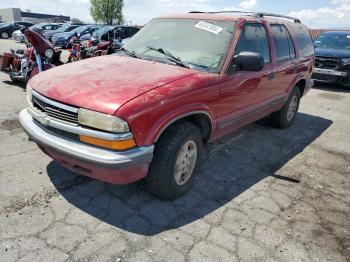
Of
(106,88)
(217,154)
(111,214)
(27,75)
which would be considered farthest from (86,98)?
(27,75)

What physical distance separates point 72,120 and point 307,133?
15.1 ft

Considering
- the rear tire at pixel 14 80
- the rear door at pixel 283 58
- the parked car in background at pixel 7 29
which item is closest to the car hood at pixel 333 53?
the rear door at pixel 283 58

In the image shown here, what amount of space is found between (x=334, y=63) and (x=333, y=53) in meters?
0.36

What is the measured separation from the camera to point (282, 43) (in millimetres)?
5383

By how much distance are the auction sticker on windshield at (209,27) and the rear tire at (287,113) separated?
246 cm

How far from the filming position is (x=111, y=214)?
131 inches

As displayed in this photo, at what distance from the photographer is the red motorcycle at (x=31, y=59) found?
24.4 feet

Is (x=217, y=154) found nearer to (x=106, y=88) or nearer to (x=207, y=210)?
(x=207, y=210)

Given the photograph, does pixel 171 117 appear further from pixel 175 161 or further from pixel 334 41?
pixel 334 41

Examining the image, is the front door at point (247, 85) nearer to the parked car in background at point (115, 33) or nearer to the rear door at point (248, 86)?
the rear door at point (248, 86)

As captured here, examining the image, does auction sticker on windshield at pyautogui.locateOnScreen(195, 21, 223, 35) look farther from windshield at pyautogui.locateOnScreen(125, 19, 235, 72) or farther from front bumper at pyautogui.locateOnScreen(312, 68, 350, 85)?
front bumper at pyautogui.locateOnScreen(312, 68, 350, 85)

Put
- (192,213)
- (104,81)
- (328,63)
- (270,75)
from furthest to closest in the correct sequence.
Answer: (328,63)
(270,75)
(192,213)
(104,81)

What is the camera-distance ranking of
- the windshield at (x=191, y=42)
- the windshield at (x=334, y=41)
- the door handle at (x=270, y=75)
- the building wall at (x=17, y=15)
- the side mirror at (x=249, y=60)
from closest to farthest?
the side mirror at (x=249, y=60) → the windshield at (x=191, y=42) → the door handle at (x=270, y=75) → the windshield at (x=334, y=41) → the building wall at (x=17, y=15)

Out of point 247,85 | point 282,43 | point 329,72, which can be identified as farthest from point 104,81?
point 329,72
